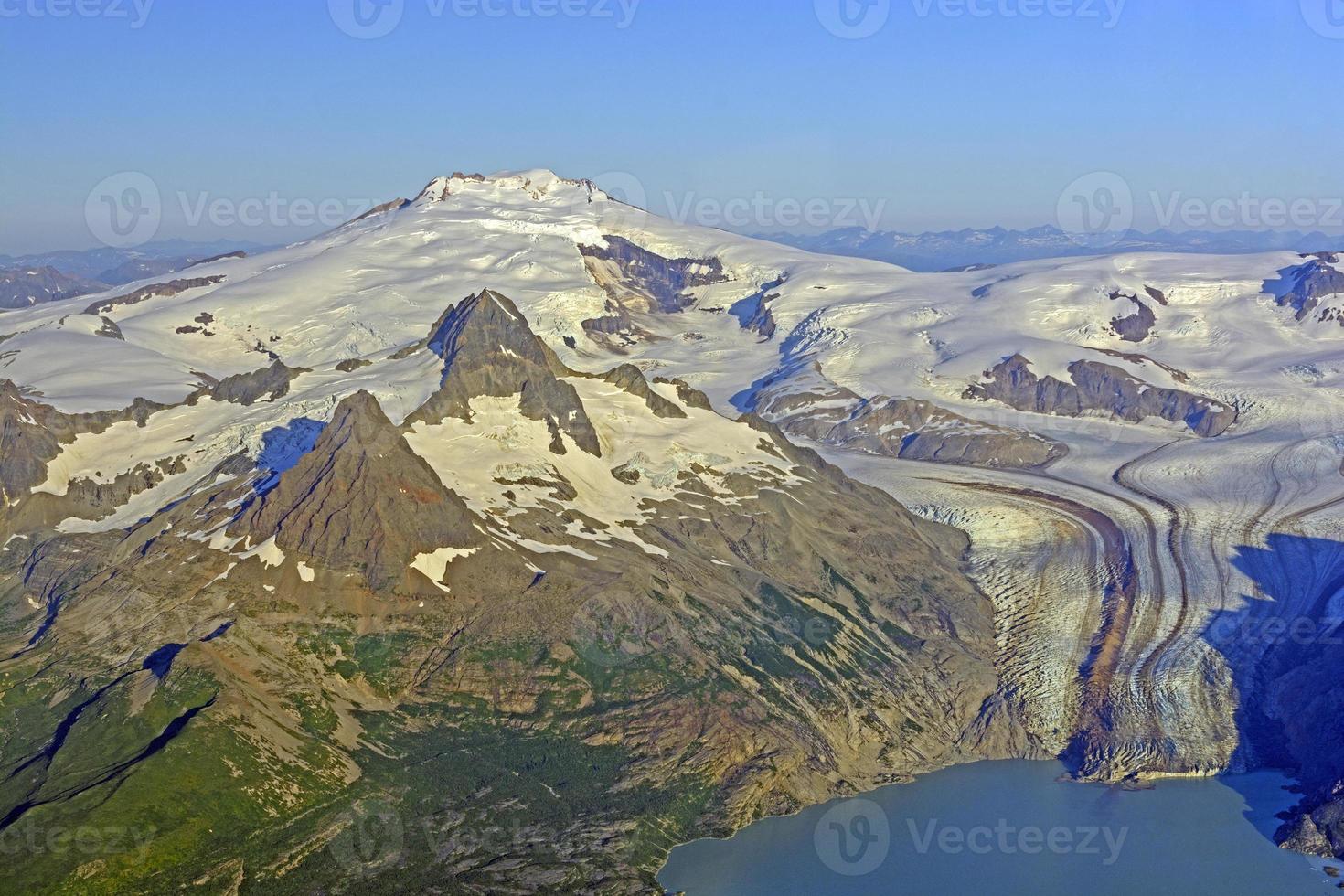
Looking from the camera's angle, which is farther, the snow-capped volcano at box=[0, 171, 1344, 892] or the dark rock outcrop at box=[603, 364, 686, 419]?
the dark rock outcrop at box=[603, 364, 686, 419]

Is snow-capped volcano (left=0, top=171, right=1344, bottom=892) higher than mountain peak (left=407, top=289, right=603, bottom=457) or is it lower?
lower

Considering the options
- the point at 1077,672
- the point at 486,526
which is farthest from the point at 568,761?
the point at 1077,672

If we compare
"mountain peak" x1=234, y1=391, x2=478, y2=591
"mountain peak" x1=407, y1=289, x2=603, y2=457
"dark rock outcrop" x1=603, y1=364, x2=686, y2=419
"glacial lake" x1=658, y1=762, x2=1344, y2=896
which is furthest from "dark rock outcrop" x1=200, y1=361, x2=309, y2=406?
"glacial lake" x1=658, y1=762, x2=1344, y2=896

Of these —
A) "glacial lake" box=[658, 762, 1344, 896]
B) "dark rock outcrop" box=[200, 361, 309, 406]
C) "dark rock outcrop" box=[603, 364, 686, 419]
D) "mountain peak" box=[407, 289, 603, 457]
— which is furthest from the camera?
"dark rock outcrop" box=[200, 361, 309, 406]

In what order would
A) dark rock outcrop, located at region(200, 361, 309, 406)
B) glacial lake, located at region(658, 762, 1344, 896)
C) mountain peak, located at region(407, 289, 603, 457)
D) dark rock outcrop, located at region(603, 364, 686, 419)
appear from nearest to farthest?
glacial lake, located at region(658, 762, 1344, 896) → mountain peak, located at region(407, 289, 603, 457) → dark rock outcrop, located at region(603, 364, 686, 419) → dark rock outcrop, located at region(200, 361, 309, 406)

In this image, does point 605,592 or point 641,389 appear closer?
point 605,592

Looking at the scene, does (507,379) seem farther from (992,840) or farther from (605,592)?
(992,840)

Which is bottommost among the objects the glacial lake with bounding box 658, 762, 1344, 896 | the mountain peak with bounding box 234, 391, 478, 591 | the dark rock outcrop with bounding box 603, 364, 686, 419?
the glacial lake with bounding box 658, 762, 1344, 896

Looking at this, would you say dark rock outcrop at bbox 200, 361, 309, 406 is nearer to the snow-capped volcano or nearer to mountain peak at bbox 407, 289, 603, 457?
the snow-capped volcano

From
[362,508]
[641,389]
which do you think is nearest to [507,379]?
[641,389]

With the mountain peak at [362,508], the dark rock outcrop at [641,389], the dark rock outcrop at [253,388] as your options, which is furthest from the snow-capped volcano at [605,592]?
the dark rock outcrop at [253,388]
